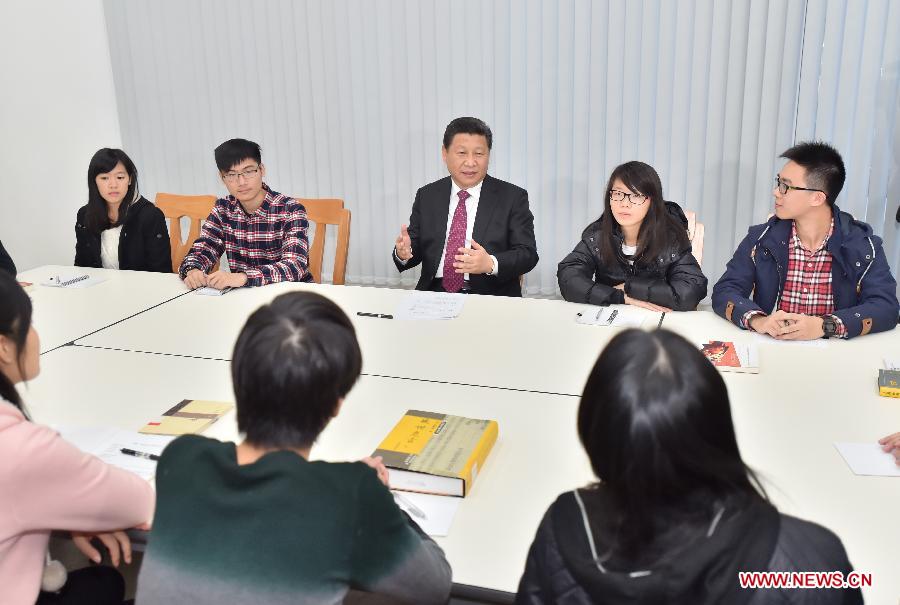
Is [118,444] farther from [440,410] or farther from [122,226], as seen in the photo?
[122,226]

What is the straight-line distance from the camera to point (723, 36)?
3.99 m

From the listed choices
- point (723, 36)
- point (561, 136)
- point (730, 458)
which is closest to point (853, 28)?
point (723, 36)

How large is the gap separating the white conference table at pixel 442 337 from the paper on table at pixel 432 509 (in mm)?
596

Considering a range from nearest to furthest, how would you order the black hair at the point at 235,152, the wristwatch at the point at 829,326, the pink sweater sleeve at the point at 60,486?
1. the pink sweater sleeve at the point at 60,486
2. the wristwatch at the point at 829,326
3. the black hair at the point at 235,152

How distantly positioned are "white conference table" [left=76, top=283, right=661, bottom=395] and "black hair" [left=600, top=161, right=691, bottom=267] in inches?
12.1

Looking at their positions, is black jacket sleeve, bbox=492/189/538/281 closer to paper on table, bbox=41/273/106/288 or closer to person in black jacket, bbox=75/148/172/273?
person in black jacket, bbox=75/148/172/273

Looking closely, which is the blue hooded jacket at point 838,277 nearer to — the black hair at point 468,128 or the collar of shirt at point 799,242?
the collar of shirt at point 799,242

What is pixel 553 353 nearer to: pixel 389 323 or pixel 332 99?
pixel 389 323

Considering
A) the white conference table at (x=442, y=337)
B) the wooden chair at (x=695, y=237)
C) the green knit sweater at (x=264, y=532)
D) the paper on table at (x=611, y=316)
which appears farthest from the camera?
the wooden chair at (x=695, y=237)

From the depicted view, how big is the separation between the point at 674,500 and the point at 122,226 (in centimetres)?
323

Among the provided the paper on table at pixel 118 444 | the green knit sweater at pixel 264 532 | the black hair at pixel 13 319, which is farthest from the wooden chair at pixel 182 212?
the green knit sweater at pixel 264 532

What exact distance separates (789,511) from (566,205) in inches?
123

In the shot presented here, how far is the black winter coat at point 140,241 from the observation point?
361 cm

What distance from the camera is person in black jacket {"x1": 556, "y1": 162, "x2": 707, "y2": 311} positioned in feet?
9.25
